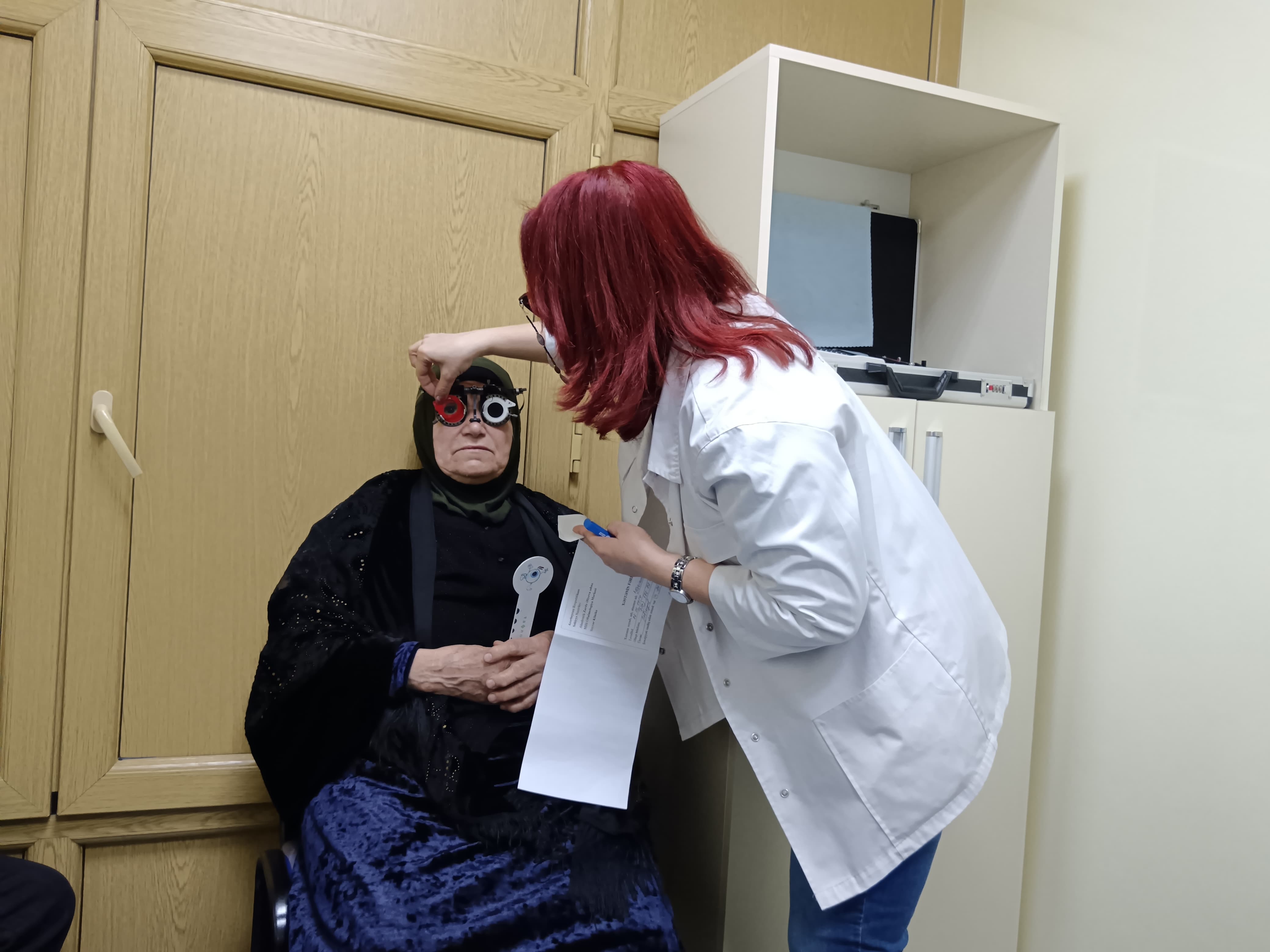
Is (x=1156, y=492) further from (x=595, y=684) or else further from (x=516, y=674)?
(x=516, y=674)

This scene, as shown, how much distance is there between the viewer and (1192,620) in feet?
5.45

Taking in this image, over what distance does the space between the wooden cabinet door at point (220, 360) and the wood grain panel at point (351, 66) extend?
0.03m

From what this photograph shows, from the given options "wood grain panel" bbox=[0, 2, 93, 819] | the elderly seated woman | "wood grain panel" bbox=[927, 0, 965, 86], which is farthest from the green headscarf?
"wood grain panel" bbox=[927, 0, 965, 86]

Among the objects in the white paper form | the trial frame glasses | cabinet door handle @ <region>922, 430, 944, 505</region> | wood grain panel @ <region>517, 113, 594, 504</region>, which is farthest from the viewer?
wood grain panel @ <region>517, 113, 594, 504</region>

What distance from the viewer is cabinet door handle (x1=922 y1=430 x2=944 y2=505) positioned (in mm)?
1699

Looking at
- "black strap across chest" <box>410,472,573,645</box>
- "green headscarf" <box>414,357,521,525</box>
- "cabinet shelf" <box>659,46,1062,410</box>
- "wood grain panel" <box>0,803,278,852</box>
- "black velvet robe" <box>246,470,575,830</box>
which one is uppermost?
"cabinet shelf" <box>659,46,1062,410</box>

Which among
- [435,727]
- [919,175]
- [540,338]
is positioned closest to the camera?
[540,338]

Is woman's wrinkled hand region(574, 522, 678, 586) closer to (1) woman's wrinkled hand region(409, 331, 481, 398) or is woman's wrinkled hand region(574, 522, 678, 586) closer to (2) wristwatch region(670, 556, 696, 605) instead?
(2) wristwatch region(670, 556, 696, 605)

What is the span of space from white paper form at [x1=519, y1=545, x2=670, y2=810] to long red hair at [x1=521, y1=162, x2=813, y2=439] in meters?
0.31

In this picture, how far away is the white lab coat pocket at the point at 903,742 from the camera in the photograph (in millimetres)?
1146

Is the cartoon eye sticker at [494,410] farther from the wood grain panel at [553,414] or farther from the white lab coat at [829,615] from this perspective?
the white lab coat at [829,615]

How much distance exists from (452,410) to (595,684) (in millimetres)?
552

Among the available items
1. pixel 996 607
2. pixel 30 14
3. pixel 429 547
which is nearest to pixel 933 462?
pixel 996 607

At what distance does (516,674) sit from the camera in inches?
59.6
